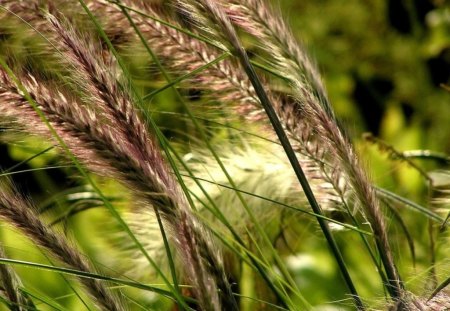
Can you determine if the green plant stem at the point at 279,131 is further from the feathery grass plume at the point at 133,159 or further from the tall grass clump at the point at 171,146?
the feathery grass plume at the point at 133,159

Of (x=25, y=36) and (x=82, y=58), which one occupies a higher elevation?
(x=25, y=36)

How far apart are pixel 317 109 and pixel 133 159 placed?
261mm

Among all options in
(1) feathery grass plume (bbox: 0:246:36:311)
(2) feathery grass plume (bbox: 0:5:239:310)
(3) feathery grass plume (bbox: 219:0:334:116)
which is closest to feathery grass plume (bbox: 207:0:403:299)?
(3) feathery grass plume (bbox: 219:0:334:116)

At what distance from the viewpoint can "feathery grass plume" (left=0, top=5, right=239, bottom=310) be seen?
2.75ft

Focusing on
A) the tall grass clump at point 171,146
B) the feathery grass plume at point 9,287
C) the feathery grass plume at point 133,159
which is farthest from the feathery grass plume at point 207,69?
the feathery grass plume at point 9,287

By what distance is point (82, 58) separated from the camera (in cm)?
93

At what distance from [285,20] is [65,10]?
0.98ft

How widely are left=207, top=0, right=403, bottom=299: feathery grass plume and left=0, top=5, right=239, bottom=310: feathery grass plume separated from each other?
204 mm

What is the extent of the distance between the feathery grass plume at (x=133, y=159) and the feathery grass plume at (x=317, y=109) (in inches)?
8.0

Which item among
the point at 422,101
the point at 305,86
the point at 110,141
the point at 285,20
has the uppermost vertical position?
the point at 422,101

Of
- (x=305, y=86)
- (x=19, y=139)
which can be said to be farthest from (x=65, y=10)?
(x=305, y=86)

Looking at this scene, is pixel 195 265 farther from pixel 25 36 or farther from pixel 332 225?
pixel 25 36

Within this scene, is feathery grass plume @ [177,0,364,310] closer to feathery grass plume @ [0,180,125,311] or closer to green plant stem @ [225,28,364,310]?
green plant stem @ [225,28,364,310]

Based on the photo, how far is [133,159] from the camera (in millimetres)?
845
